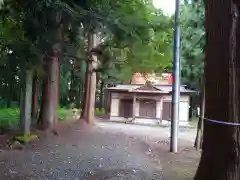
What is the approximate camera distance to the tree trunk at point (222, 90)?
417 cm

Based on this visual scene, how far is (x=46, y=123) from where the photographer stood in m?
12.4

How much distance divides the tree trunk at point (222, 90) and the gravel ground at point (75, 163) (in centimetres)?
243

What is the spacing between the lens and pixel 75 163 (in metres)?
7.81

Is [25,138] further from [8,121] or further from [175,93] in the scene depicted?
[8,121]

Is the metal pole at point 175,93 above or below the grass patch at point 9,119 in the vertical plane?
above

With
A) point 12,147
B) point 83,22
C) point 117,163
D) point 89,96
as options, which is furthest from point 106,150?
point 89,96

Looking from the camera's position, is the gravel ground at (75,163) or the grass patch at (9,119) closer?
the gravel ground at (75,163)

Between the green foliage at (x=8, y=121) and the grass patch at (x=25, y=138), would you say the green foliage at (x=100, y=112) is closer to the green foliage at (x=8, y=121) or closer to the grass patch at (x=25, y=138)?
the green foliage at (x=8, y=121)

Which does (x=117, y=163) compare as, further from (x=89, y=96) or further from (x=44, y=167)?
(x=89, y=96)

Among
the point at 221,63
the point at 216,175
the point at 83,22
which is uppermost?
the point at 83,22

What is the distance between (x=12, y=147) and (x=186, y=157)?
540 centimetres

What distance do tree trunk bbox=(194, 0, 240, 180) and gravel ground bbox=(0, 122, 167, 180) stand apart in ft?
7.97

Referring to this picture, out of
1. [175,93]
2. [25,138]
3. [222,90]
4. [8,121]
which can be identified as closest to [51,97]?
[25,138]

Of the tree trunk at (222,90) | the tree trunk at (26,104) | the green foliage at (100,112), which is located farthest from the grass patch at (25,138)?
the green foliage at (100,112)
